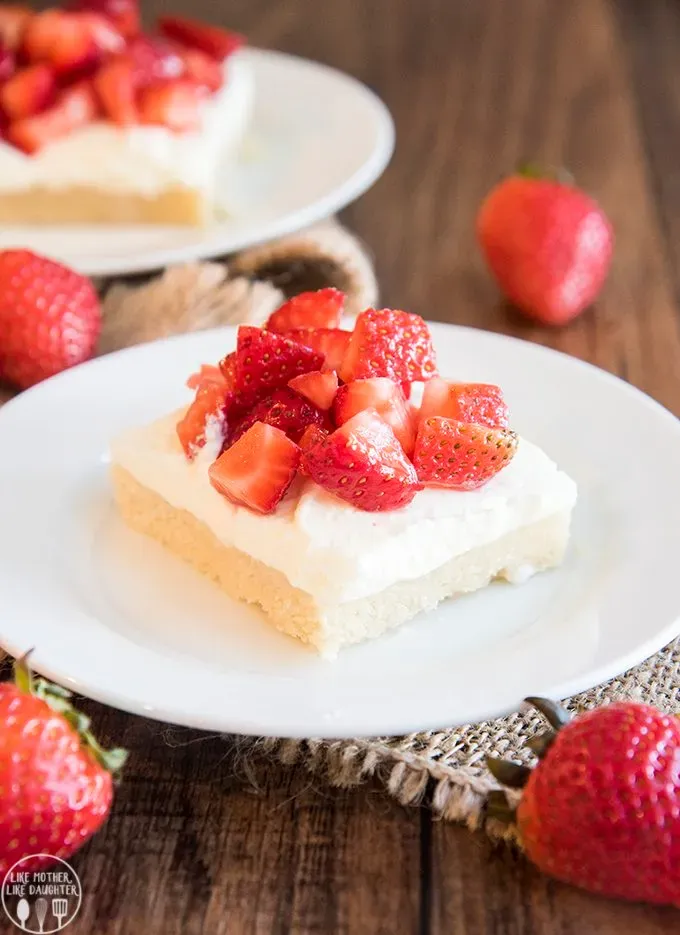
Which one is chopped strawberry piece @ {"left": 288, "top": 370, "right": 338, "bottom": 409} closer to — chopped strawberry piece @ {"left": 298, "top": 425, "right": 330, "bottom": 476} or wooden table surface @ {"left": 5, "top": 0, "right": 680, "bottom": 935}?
chopped strawberry piece @ {"left": 298, "top": 425, "right": 330, "bottom": 476}

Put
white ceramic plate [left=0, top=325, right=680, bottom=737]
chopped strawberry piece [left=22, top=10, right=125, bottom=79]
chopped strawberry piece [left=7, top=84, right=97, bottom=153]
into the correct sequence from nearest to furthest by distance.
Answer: white ceramic plate [left=0, top=325, right=680, bottom=737]
chopped strawberry piece [left=7, top=84, right=97, bottom=153]
chopped strawberry piece [left=22, top=10, right=125, bottom=79]

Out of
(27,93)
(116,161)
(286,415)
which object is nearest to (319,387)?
(286,415)

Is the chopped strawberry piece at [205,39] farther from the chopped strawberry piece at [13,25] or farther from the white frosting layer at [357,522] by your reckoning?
the white frosting layer at [357,522]

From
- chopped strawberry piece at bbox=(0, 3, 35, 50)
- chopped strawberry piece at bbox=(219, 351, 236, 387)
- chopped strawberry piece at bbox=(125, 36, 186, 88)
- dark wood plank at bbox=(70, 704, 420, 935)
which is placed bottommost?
chopped strawberry piece at bbox=(0, 3, 35, 50)

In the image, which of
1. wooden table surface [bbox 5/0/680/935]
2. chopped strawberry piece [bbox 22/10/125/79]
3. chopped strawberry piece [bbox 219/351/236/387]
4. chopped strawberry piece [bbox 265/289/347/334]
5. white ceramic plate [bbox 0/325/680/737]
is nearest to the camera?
wooden table surface [bbox 5/0/680/935]

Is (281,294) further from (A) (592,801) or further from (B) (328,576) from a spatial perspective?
(A) (592,801)

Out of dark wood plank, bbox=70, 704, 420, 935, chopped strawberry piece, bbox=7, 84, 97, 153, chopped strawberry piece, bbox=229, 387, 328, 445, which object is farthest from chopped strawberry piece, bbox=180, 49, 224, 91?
dark wood plank, bbox=70, 704, 420, 935

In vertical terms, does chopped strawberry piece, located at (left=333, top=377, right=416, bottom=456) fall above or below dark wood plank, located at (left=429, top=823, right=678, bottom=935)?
above
